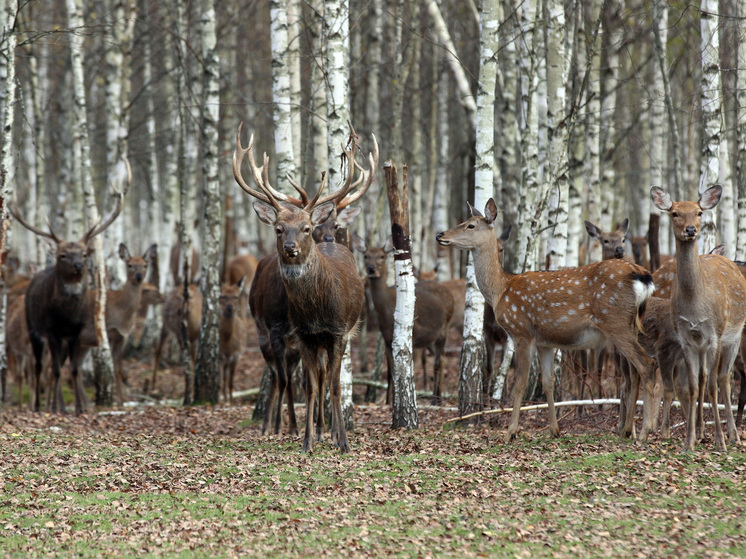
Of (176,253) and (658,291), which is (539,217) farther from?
(176,253)

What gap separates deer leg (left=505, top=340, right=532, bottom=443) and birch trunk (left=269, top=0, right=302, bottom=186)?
360 cm

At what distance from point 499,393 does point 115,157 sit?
967 centimetres

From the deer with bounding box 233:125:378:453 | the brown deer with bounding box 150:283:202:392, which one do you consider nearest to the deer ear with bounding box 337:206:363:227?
the deer with bounding box 233:125:378:453

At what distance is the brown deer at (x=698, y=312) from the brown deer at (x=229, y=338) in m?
7.36

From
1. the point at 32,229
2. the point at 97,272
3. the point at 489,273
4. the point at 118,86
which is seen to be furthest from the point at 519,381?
the point at 118,86

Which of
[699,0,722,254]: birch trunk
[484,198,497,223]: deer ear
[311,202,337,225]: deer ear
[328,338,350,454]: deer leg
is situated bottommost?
[328,338,350,454]: deer leg

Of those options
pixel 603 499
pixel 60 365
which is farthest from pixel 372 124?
pixel 603 499

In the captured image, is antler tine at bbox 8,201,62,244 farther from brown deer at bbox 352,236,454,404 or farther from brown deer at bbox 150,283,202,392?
brown deer at bbox 352,236,454,404

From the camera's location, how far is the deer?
7.59 m

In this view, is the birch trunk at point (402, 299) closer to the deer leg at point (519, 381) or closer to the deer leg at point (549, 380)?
the deer leg at point (519, 381)

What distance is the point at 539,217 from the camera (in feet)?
30.6

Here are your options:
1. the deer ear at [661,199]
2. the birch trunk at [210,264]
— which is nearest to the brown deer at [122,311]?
the birch trunk at [210,264]

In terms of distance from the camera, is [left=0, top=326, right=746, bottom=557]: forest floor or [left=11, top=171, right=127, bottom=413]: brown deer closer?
[left=0, top=326, right=746, bottom=557]: forest floor

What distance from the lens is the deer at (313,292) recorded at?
7.59 metres
